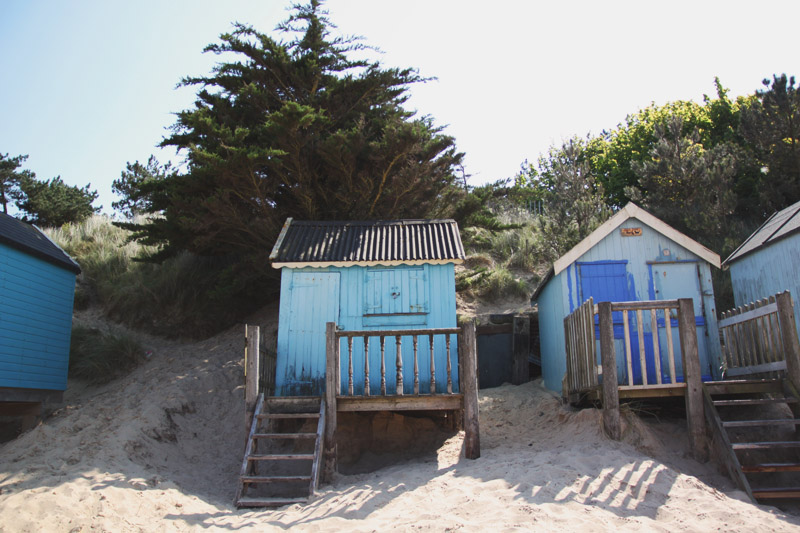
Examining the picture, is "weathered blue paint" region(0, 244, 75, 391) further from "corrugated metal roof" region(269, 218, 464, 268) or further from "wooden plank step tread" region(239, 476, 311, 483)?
"wooden plank step tread" region(239, 476, 311, 483)

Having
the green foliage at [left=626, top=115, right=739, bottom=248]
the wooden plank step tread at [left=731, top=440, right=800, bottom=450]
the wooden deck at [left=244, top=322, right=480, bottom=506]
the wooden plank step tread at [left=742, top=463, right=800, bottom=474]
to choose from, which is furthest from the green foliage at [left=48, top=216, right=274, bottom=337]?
the green foliage at [left=626, top=115, right=739, bottom=248]

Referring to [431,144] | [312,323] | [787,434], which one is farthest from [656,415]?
[431,144]

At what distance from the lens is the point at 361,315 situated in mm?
10477

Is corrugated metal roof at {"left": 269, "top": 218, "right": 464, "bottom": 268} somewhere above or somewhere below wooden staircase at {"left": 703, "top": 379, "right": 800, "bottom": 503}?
above

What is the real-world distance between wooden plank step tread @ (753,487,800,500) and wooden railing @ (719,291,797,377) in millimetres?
1940

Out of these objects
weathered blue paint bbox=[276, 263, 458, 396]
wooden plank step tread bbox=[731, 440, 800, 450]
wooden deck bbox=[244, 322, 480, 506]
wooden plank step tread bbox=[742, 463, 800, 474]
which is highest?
weathered blue paint bbox=[276, 263, 458, 396]

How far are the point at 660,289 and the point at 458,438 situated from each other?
4821 millimetres

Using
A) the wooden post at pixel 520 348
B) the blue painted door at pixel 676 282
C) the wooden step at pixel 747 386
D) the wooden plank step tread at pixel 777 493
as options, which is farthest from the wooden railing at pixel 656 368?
the wooden post at pixel 520 348

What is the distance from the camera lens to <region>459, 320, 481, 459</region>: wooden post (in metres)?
8.55

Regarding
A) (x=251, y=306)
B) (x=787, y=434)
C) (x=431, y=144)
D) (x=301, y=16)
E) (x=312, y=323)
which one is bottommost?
(x=787, y=434)

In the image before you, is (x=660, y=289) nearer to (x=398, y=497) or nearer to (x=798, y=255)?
(x=798, y=255)

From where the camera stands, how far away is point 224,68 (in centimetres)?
1502

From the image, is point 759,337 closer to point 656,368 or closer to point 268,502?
point 656,368

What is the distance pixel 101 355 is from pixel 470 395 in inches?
390
